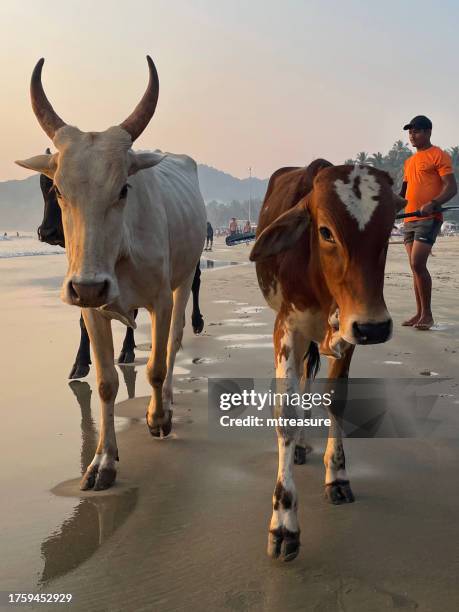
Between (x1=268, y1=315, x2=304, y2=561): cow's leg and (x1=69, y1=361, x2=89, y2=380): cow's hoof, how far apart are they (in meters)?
2.79

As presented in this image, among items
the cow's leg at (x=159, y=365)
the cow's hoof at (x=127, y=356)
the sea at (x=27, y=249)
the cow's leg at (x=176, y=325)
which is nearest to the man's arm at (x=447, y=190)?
the cow's leg at (x=176, y=325)

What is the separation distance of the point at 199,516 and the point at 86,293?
116 cm

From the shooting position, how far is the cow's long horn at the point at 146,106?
137 inches

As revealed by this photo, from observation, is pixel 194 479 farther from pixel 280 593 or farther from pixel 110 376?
pixel 280 593

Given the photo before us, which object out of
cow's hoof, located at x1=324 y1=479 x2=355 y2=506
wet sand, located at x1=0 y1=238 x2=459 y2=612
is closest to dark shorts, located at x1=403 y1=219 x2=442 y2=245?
wet sand, located at x1=0 y1=238 x2=459 y2=612

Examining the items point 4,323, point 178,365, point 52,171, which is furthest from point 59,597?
point 4,323

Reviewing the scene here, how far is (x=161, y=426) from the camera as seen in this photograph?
159 inches

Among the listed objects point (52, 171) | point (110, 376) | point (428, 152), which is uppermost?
point (428, 152)

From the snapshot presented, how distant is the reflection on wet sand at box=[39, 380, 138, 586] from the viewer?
2506 millimetres

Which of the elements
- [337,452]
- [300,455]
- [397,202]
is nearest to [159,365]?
[300,455]

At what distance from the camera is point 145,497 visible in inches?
124

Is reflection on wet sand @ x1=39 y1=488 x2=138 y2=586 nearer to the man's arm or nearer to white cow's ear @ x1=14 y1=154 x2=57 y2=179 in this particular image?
white cow's ear @ x1=14 y1=154 x2=57 y2=179

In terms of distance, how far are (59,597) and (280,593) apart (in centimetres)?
80

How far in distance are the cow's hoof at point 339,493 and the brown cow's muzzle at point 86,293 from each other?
146 cm
